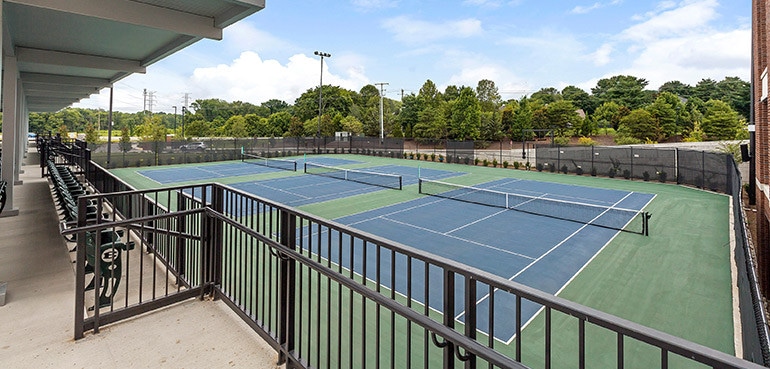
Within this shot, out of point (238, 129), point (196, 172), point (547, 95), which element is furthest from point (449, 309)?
point (547, 95)

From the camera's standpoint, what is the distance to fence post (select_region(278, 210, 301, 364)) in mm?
2932

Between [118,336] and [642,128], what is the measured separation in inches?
2172

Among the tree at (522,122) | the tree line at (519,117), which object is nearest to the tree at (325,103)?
the tree line at (519,117)

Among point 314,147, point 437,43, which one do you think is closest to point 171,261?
point 314,147

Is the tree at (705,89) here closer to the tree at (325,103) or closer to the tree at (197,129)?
the tree at (325,103)

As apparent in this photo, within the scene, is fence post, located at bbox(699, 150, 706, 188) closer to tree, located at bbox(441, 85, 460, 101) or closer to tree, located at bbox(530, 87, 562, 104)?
tree, located at bbox(441, 85, 460, 101)

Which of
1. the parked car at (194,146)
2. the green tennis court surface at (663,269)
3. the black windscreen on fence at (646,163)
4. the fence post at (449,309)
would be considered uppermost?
the parked car at (194,146)

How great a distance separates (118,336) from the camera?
11.1 feet

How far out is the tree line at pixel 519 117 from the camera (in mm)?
47500

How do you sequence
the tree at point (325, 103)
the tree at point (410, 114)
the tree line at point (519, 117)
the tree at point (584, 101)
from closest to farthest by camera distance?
the tree line at point (519, 117) → the tree at point (410, 114) → the tree at point (584, 101) → the tree at point (325, 103)

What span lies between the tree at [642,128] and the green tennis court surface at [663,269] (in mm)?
36009

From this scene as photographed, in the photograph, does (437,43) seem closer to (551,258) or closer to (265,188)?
(265,188)

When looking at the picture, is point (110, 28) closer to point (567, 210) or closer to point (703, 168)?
point (567, 210)

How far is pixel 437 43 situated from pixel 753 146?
2711 inches
